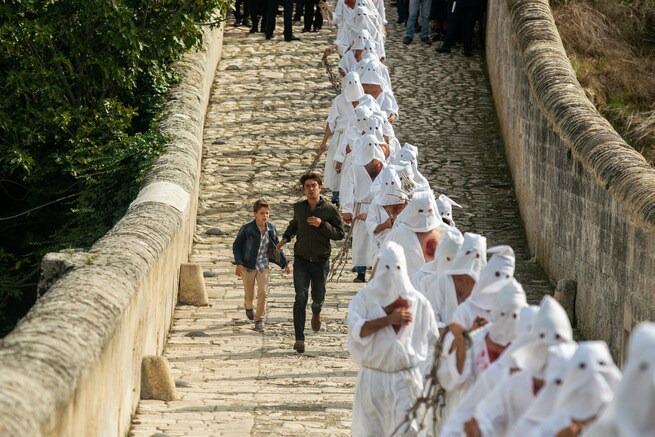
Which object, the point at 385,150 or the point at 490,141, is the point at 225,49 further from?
the point at 385,150

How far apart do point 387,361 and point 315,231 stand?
420cm

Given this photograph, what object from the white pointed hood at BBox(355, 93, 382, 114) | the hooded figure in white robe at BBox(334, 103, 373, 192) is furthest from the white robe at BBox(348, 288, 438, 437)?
the white pointed hood at BBox(355, 93, 382, 114)

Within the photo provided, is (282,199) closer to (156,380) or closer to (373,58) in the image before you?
(373,58)

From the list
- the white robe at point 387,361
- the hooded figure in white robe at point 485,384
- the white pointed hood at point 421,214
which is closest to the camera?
the hooded figure in white robe at point 485,384

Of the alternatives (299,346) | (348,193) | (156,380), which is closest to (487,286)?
(156,380)

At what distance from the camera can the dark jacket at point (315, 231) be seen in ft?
46.3

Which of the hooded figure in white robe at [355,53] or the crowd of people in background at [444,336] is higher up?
the crowd of people in background at [444,336]

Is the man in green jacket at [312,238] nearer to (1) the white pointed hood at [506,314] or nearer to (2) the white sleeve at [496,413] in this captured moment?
(1) the white pointed hood at [506,314]

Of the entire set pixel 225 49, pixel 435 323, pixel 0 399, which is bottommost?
pixel 225 49

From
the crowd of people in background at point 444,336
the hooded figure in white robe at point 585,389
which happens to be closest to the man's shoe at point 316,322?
the crowd of people in background at point 444,336

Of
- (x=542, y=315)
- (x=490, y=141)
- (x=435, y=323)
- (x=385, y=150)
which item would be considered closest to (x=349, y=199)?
(x=385, y=150)

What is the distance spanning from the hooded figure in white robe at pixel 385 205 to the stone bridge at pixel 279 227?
3.30 feet

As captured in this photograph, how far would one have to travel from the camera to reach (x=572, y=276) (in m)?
15.7

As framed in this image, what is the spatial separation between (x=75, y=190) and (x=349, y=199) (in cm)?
385
